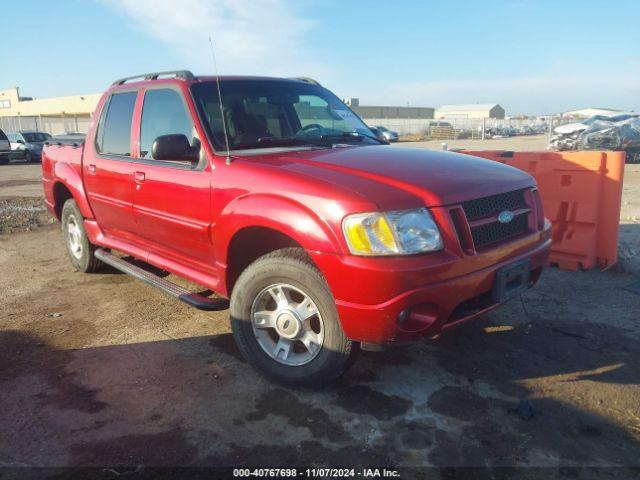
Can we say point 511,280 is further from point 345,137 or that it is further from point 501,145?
point 501,145

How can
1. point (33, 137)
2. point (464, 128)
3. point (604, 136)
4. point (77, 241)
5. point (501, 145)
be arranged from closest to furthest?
point (77, 241) < point (604, 136) < point (33, 137) < point (501, 145) < point (464, 128)

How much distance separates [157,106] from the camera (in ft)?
13.4

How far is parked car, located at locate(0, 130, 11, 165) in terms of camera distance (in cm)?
2252

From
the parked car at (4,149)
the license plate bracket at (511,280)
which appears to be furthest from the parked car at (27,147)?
the license plate bracket at (511,280)

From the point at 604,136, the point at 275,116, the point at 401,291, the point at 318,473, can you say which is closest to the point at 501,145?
the point at 604,136

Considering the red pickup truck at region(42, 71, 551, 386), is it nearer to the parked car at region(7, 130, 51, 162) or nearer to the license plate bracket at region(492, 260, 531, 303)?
the license plate bracket at region(492, 260, 531, 303)

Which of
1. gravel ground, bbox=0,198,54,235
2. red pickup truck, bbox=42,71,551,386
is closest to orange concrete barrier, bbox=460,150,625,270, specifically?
red pickup truck, bbox=42,71,551,386

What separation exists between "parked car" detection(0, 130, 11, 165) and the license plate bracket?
25.0 metres

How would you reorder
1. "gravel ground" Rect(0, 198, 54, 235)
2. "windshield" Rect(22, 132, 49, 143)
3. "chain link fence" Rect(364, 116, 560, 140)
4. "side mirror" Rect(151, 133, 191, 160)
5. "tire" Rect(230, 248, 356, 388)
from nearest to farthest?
"tire" Rect(230, 248, 356, 388) < "side mirror" Rect(151, 133, 191, 160) < "gravel ground" Rect(0, 198, 54, 235) < "windshield" Rect(22, 132, 49, 143) < "chain link fence" Rect(364, 116, 560, 140)

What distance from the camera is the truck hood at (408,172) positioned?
2.79 meters

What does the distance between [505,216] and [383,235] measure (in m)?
0.92

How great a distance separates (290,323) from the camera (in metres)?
3.10

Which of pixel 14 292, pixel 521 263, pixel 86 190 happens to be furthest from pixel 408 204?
pixel 14 292

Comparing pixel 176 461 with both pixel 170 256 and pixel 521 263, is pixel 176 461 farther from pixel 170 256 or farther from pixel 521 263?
pixel 521 263
